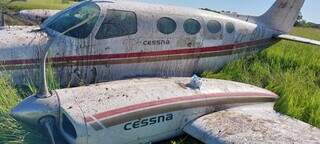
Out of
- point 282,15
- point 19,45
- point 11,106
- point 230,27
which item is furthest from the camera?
point 282,15

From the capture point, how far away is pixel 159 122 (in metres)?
5.10

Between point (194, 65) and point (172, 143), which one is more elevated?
point (194, 65)

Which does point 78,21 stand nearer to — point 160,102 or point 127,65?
point 127,65

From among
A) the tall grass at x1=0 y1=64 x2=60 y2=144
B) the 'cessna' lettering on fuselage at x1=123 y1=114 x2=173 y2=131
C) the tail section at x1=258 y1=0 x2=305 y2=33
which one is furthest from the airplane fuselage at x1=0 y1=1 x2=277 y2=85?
the tail section at x1=258 y1=0 x2=305 y2=33

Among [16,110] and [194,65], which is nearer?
[16,110]

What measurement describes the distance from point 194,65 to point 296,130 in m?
3.03

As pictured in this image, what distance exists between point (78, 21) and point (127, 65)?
1.11 m

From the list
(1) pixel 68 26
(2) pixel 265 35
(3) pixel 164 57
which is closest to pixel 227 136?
(3) pixel 164 57

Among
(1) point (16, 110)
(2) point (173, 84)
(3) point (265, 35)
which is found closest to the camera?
(1) point (16, 110)

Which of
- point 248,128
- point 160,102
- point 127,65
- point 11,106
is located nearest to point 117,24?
point 127,65

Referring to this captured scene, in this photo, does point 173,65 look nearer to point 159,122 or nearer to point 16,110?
point 159,122

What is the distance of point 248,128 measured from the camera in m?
5.15

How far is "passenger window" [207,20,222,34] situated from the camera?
A: 316 inches

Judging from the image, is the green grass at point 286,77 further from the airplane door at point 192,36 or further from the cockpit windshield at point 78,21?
the cockpit windshield at point 78,21
